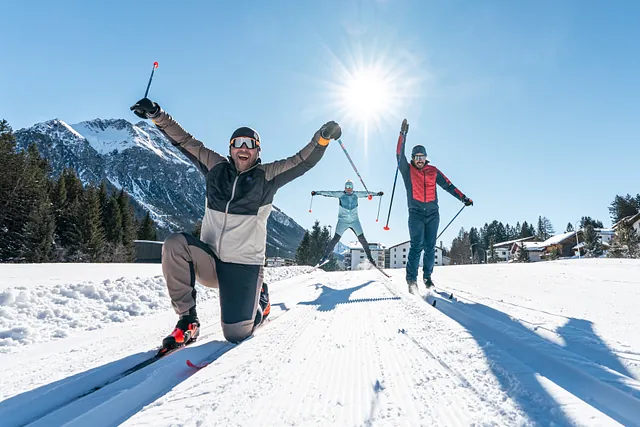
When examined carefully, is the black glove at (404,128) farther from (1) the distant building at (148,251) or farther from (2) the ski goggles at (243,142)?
(1) the distant building at (148,251)

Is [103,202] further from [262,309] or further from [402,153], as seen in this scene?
[262,309]

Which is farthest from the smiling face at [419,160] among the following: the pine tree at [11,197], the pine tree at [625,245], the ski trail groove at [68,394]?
the pine tree at [625,245]

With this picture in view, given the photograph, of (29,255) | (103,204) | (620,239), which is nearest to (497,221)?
(620,239)

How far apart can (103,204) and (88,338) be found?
180 feet

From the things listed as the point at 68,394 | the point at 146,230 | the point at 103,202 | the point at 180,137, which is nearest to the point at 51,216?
the point at 103,202

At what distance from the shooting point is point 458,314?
3.08m

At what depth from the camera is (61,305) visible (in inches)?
168

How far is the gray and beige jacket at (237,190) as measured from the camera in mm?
2762

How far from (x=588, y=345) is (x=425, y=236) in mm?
3674

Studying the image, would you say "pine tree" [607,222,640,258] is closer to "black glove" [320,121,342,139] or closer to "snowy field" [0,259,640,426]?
"snowy field" [0,259,640,426]

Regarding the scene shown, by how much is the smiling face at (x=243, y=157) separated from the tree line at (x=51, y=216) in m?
35.8

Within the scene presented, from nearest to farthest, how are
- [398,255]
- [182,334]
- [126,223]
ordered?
[182,334] → [126,223] → [398,255]

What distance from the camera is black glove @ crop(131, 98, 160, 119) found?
116 inches

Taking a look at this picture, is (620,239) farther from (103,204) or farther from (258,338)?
(103,204)
